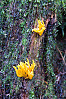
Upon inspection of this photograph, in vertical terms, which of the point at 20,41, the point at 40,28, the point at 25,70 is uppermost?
the point at 40,28

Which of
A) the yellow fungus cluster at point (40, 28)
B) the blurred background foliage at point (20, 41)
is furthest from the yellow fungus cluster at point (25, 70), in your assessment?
the yellow fungus cluster at point (40, 28)

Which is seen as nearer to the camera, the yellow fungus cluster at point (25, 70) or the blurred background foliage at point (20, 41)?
the yellow fungus cluster at point (25, 70)

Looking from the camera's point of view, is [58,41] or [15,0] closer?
[15,0]

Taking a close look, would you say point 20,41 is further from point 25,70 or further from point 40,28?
point 25,70

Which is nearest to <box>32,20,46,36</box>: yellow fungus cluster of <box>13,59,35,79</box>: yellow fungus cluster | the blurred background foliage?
the blurred background foliage

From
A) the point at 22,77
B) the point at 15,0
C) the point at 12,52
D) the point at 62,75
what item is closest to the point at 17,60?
the point at 12,52

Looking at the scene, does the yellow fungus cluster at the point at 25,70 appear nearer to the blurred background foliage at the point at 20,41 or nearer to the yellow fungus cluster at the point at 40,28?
the blurred background foliage at the point at 20,41

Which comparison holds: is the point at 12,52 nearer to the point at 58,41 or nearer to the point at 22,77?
the point at 22,77

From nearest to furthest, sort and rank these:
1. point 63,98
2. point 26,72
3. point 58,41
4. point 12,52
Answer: point 26,72 → point 12,52 → point 63,98 → point 58,41

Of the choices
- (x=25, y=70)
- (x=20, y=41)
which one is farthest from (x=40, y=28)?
(x=25, y=70)

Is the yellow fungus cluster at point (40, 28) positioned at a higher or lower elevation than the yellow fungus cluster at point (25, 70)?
higher

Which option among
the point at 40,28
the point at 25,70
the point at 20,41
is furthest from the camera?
the point at 20,41
